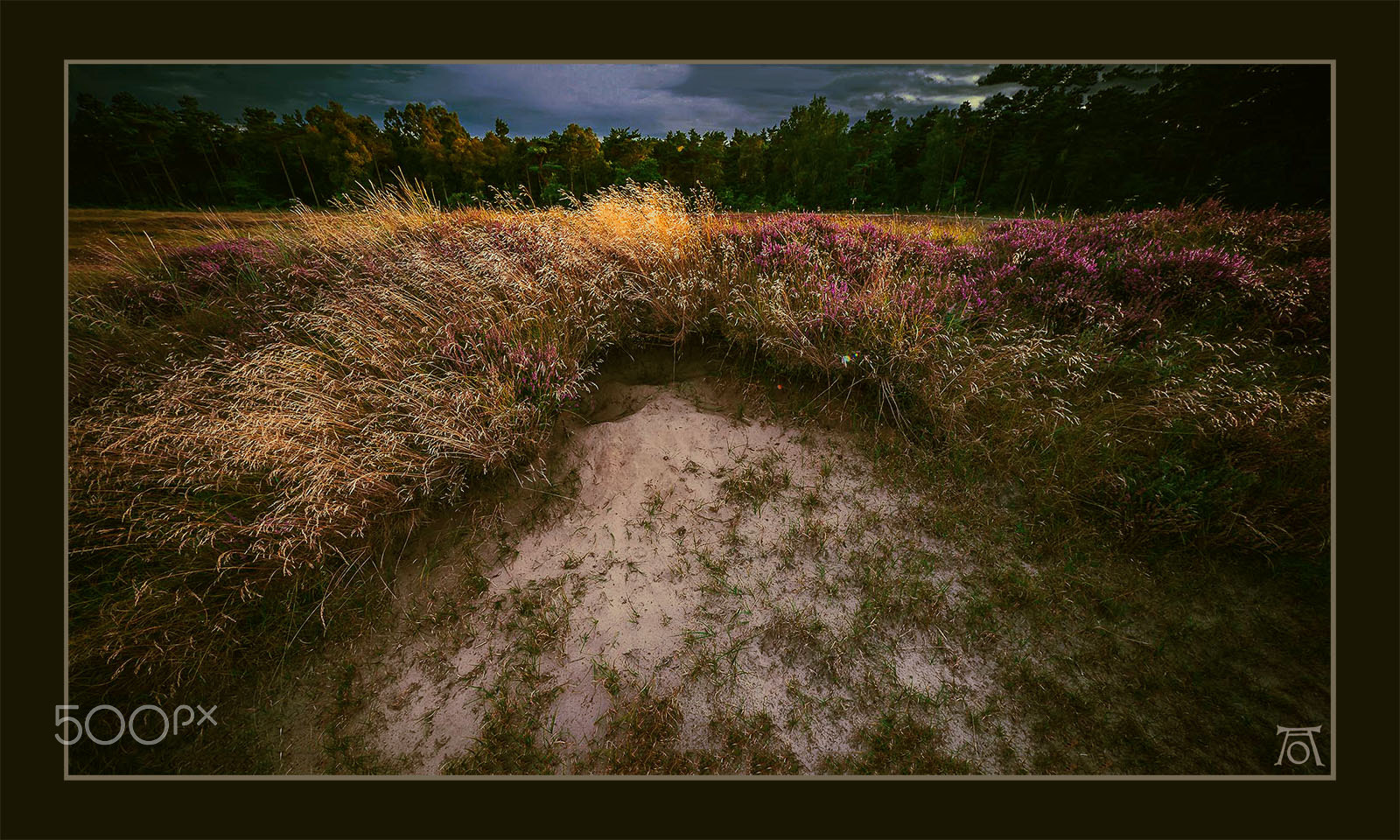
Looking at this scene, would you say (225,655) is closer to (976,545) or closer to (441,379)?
(441,379)

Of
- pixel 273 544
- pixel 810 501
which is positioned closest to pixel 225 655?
pixel 273 544

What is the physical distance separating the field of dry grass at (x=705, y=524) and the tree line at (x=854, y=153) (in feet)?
14.1

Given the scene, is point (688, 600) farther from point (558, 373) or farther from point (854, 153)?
point (854, 153)

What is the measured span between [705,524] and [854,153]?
23.5 metres

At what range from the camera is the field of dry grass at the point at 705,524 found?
228 cm

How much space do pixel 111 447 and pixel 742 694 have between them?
167 inches

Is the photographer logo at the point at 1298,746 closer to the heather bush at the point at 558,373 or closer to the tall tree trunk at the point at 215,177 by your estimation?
the heather bush at the point at 558,373

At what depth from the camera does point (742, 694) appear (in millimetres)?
2311

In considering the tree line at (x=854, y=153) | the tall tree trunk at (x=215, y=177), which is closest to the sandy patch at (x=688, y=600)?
the tree line at (x=854, y=153)

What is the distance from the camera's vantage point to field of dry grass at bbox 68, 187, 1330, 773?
2277 millimetres

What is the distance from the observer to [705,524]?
3125 mm

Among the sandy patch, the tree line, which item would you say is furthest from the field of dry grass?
the tree line

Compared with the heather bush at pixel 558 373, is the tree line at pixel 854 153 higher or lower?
higher

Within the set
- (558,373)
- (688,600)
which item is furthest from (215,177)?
(688,600)
